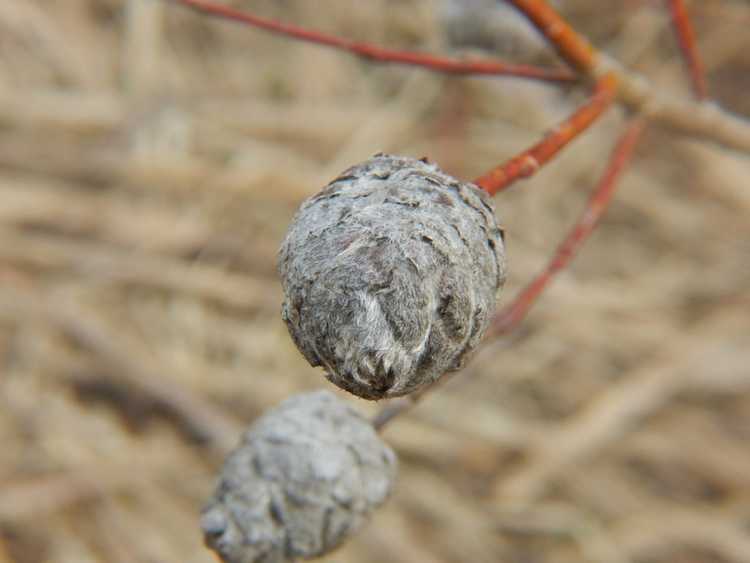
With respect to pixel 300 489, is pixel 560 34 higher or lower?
higher

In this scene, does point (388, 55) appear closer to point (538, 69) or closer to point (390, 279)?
point (538, 69)

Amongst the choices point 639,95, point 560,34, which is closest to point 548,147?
point 560,34

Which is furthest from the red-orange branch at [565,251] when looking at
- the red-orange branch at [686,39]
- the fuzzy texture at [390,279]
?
the fuzzy texture at [390,279]

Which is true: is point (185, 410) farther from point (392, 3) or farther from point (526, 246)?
point (392, 3)

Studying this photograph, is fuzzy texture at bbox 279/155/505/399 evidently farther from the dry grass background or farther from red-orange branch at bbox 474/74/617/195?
the dry grass background

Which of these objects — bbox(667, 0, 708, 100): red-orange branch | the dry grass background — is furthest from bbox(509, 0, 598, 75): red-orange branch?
the dry grass background

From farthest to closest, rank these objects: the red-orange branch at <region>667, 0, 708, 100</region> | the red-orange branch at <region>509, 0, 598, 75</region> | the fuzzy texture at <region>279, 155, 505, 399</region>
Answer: the red-orange branch at <region>667, 0, 708, 100</region>
the red-orange branch at <region>509, 0, 598, 75</region>
the fuzzy texture at <region>279, 155, 505, 399</region>
